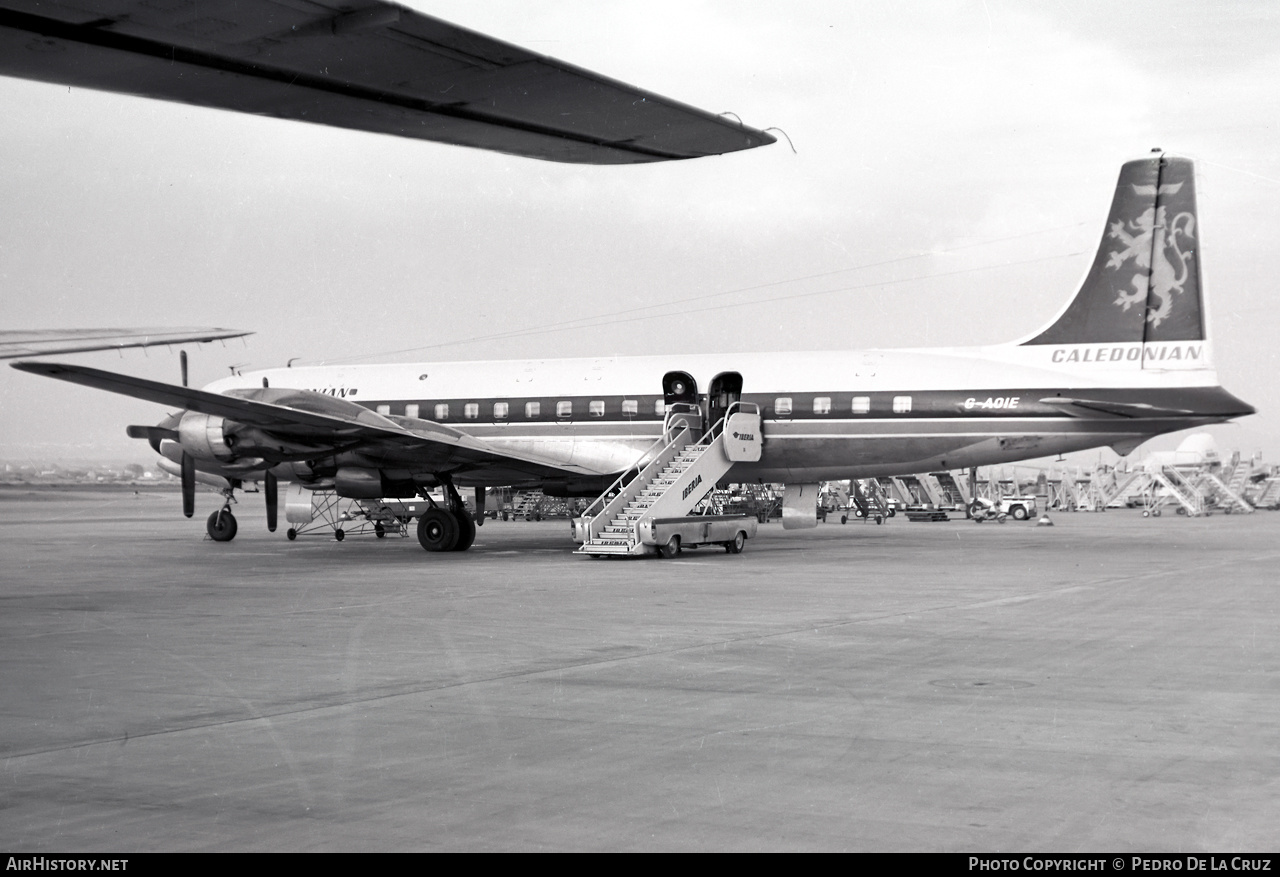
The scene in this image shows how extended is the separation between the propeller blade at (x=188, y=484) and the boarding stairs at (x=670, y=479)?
678 cm

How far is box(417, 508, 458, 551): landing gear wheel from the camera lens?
982 inches

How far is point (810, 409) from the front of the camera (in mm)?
26438

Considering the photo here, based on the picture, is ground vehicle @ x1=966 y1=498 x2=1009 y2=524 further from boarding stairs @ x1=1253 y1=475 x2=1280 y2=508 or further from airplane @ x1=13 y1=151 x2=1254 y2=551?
boarding stairs @ x1=1253 y1=475 x2=1280 y2=508

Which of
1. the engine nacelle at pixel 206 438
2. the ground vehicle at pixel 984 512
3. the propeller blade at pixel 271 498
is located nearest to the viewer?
the propeller blade at pixel 271 498

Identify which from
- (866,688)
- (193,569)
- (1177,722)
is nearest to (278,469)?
(193,569)

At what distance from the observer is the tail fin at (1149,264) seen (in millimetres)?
24172

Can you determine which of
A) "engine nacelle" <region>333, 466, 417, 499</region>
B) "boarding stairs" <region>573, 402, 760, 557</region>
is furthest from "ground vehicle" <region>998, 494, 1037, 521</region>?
"engine nacelle" <region>333, 466, 417, 499</region>

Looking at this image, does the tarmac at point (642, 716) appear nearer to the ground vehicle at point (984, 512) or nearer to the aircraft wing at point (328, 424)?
the aircraft wing at point (328, 424)

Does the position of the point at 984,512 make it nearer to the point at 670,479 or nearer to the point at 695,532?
the point at 670,479

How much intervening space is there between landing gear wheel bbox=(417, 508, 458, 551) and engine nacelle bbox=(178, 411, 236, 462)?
4.32 meters

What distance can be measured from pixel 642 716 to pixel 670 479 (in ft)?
54.0

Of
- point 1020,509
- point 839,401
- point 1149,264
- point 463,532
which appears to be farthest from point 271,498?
point 1020,509

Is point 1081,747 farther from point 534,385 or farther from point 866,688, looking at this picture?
point 534,385

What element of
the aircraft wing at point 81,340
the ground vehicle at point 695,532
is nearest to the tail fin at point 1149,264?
the ground vehicle at point 695,532
